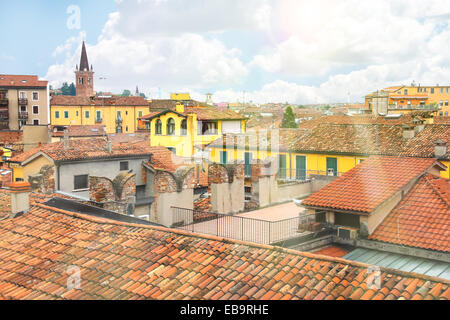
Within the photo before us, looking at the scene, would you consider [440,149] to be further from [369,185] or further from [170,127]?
[170,127]

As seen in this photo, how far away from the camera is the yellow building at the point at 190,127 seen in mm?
19984

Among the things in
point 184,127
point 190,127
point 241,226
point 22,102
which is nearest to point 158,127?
point 184,127

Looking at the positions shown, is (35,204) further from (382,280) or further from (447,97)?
(447,97)

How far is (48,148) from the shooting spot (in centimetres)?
1277

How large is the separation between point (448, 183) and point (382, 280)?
17.9 ft

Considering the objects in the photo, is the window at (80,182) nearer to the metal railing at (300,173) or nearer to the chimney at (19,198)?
the metal railing at (300,173)

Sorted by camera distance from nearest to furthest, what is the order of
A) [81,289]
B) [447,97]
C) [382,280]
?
[382,280], [81,289], [447,97]

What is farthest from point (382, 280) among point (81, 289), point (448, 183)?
point (448, 183)

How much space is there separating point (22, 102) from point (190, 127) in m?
20.4

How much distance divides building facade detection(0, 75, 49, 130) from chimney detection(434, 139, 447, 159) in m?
28.9

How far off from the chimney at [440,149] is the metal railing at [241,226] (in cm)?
718

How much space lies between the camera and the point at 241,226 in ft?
→ 22.2

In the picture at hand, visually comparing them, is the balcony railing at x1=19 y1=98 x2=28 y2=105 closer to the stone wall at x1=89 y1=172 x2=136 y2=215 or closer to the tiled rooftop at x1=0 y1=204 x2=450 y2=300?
the stone wall at x1=89 y1=172 x2=136 y2=215

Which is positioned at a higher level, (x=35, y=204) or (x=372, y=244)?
(x=35, y=204)
